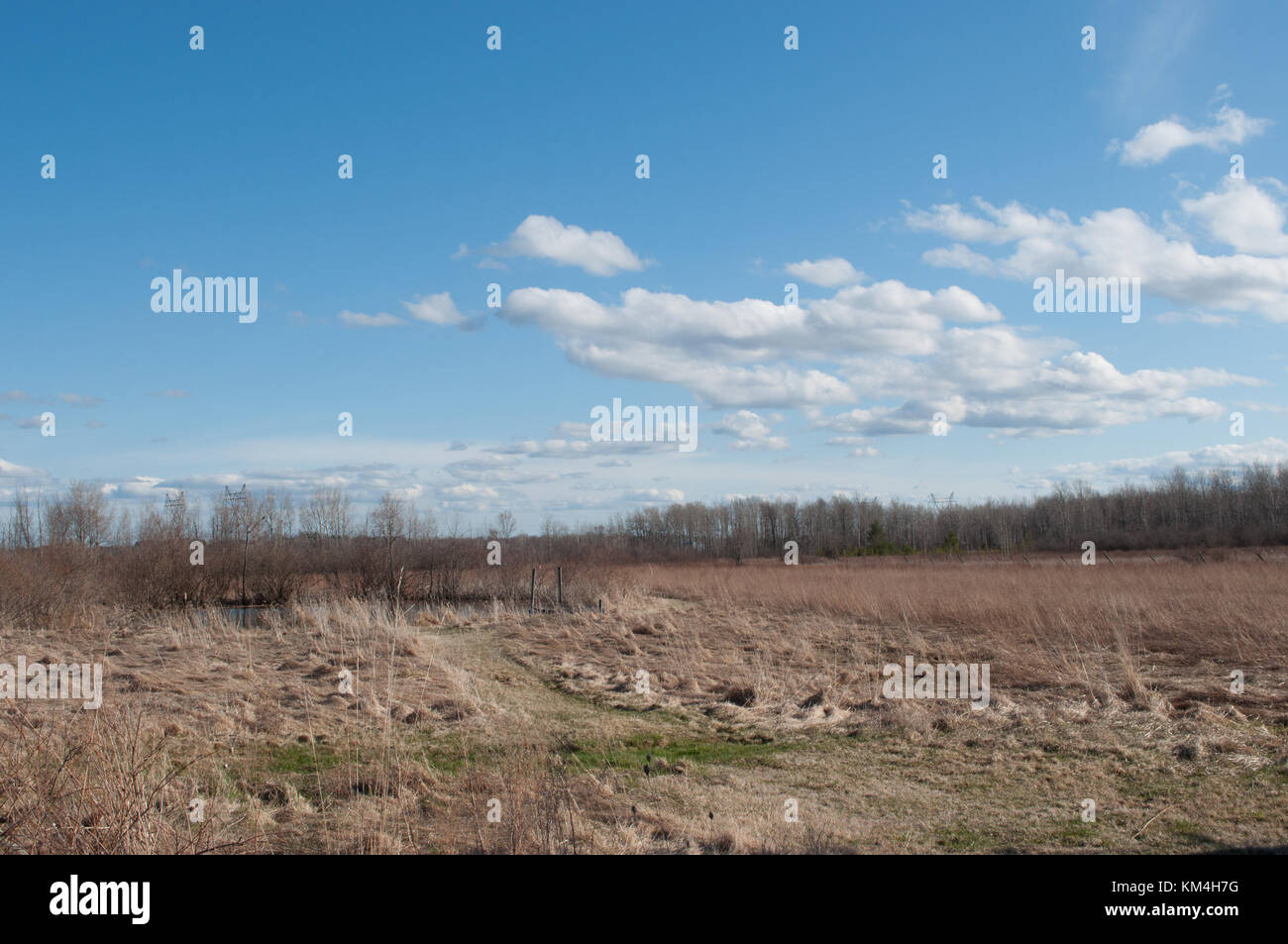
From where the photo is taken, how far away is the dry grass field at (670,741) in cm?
550

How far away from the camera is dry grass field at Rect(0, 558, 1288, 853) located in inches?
217

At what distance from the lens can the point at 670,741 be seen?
9.45m

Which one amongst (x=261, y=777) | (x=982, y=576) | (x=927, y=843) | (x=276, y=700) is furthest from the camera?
(x=982, y=576)

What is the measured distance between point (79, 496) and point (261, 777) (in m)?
31.2

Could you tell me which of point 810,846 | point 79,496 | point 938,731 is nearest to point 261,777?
point 810,846

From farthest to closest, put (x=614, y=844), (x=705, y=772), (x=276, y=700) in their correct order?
(x=276, y=700) → (x=705, y=772) → (x=614, y=844)

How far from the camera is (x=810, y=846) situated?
5.32 m

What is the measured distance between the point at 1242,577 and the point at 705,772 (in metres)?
21.5
